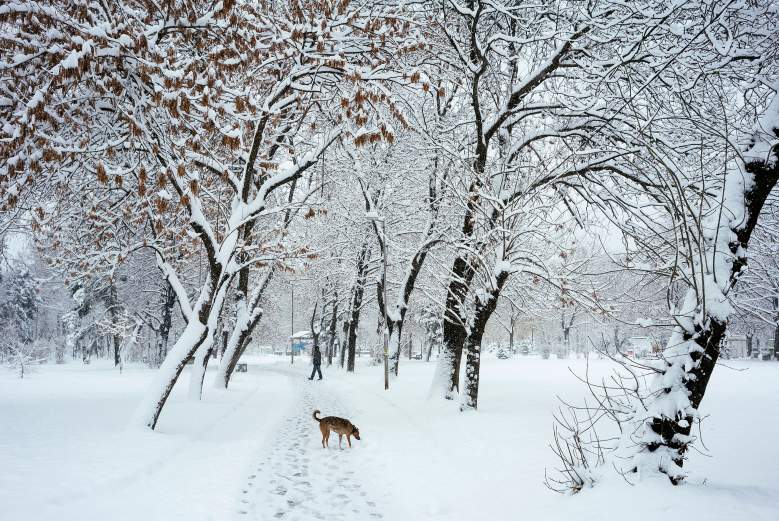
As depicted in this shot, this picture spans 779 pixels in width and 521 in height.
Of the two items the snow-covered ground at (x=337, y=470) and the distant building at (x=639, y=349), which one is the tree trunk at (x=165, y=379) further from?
the distant building at (x=639, y=349)

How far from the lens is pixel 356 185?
873 inches

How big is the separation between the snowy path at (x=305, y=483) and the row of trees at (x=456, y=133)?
262cm

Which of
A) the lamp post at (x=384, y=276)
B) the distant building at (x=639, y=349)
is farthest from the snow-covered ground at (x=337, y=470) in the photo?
the lamp post at (x=384, y=276)

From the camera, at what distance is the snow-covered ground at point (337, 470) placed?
15.2 ft

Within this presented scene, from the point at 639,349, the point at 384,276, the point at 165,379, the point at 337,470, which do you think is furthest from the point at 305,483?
the point at 639,349

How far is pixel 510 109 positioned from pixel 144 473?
10592mm

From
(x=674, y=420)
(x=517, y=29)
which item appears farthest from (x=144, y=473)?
(x=517, y=29)

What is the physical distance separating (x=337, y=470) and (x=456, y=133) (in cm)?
1131

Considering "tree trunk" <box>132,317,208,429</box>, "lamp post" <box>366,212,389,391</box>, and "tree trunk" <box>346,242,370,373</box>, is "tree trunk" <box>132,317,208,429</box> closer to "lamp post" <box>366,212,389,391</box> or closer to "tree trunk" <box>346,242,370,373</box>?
"lamp post" <box>366,212,389,391</box>

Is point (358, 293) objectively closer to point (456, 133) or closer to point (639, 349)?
point (456, 133)

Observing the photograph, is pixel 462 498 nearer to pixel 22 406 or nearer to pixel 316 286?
pixel 22 406

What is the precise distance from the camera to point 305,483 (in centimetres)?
641

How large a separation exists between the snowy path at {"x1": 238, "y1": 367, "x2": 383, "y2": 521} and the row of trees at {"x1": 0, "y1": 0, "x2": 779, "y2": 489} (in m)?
2.62

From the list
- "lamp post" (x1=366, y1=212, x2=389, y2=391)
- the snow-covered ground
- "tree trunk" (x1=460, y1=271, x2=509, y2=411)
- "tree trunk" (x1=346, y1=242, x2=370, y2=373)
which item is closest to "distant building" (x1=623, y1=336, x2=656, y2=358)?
the snow-covered ground
